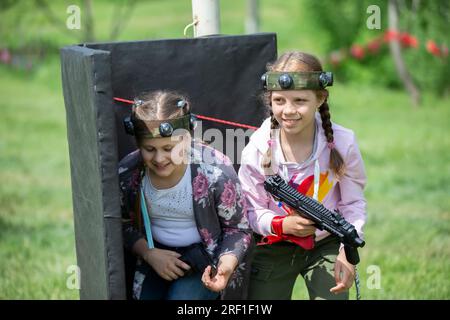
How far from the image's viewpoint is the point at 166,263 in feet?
13.5

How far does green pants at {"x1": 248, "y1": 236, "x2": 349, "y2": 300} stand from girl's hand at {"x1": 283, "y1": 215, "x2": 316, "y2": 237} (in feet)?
1.02

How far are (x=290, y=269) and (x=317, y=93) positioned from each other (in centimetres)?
Answer: 103

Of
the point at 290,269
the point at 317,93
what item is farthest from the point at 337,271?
the point at 317,93

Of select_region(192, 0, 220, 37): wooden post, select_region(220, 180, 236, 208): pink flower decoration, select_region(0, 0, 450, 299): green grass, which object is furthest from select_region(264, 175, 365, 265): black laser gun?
select_region(0, 0, 450, 299): green grass

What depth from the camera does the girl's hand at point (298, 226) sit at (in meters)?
4.06

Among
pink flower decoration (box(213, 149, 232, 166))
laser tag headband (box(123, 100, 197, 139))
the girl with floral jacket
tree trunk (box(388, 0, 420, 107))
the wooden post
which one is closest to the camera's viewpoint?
laser tag headband (box(123, 100, 197, 139))

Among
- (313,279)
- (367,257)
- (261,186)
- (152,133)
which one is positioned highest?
(152,133)

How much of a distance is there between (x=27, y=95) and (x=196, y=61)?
13258 millimetres

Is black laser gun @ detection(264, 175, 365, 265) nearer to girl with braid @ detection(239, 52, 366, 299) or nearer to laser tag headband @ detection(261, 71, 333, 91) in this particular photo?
girl with braid @ detection(239, 52, 366, 299)

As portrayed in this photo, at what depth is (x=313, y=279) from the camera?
4473 mm

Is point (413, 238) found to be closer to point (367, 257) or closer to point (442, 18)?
point (367, 257)

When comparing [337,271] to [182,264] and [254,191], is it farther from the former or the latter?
[182,264]

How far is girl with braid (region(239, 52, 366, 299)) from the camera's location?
4.10 m
